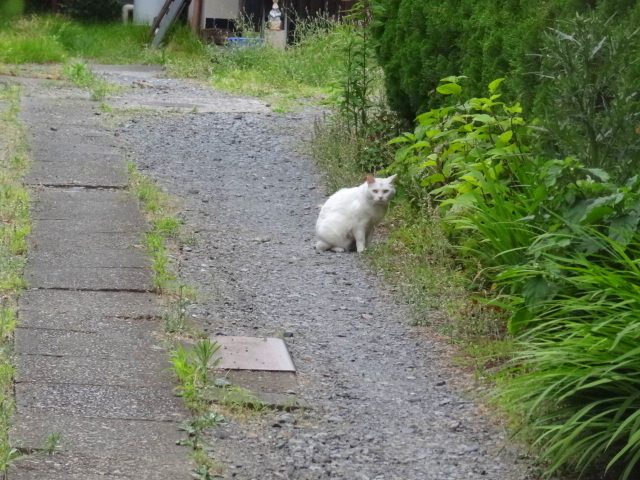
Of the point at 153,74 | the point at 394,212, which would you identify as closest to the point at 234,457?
the point at 394,212

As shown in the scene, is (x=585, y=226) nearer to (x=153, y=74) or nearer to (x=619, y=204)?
(x=619, y=204)

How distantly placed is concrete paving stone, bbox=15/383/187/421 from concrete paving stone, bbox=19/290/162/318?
78 centimetres

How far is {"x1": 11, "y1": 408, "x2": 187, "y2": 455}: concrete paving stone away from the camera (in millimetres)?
3805

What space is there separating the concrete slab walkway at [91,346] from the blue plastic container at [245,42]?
25.0ft

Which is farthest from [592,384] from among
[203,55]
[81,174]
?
[203,55]

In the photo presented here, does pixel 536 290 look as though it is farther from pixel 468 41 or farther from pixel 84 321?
pixel 468 41

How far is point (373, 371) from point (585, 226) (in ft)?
4.02

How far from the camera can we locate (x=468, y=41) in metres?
7.84

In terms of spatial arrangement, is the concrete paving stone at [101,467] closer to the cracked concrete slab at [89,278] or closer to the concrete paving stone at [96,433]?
the concrete paving stone at [96,433]

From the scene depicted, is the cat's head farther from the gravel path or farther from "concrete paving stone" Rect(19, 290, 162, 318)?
"concrete paving stone" Rect(19, 290, 162, 318)

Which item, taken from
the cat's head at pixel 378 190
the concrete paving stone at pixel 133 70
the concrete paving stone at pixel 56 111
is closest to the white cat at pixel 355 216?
the cat's head at pixel 378 190

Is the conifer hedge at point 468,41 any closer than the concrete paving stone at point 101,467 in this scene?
No

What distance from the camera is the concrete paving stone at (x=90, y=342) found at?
4730 mm

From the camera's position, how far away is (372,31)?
9992mm
